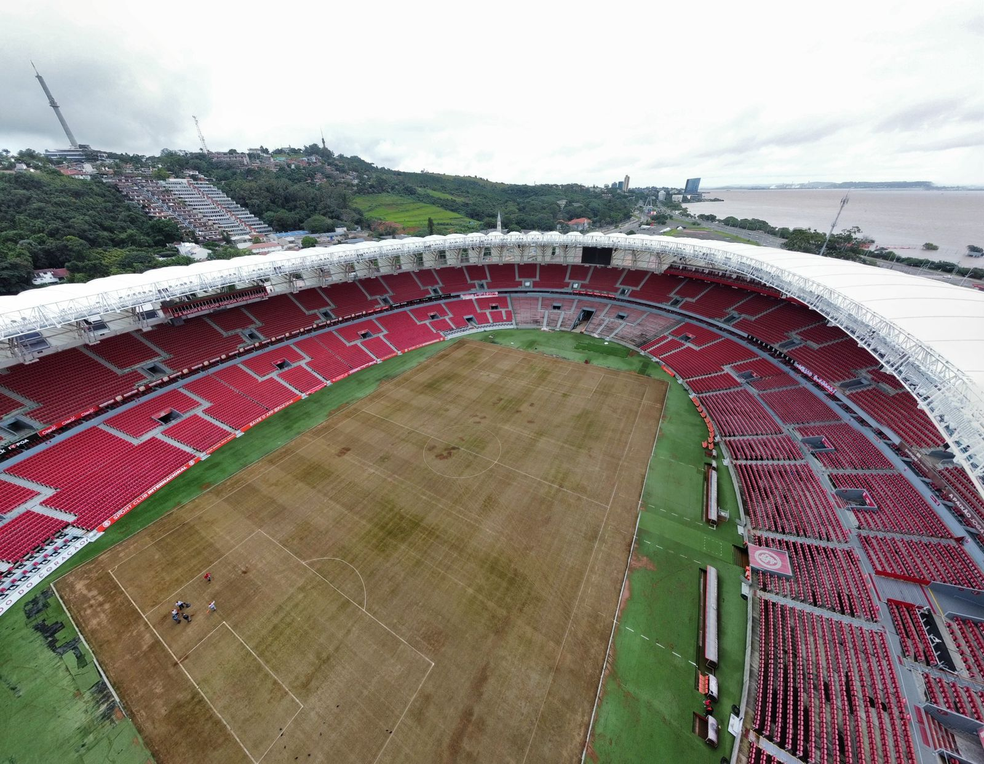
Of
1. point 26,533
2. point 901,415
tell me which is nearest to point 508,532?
→ point 901,415

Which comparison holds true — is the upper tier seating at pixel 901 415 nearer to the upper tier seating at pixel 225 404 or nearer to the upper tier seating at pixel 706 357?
the upper tier seating at pixel 706 357

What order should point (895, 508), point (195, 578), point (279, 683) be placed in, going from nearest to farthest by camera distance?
point (279, 683) → point (195, 578) → point (895, 508)

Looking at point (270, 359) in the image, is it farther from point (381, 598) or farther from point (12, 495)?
point (381, 598)

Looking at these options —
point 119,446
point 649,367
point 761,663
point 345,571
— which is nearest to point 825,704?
point 761,663

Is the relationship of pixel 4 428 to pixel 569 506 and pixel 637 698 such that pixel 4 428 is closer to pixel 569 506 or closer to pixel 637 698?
pixel 569 506

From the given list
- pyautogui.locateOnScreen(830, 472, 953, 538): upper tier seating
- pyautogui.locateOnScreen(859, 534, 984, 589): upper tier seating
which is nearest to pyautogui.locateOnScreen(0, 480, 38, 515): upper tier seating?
pyautogui.locateOnScreen(859, 534, 984, 589): upper tier seating

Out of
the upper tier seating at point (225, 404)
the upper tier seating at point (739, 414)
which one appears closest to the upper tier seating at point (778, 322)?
the upper tier seating at point (739, 414)

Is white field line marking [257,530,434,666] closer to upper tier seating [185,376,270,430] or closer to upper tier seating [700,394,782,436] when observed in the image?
upper tier seating [185,376,270,430]
